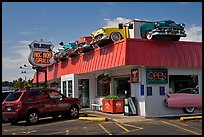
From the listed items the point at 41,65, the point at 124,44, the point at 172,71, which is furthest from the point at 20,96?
the point at 41,65

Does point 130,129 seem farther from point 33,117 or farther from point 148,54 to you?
point 33,117

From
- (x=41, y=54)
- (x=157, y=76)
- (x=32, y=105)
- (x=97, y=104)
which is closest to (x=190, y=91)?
(x=157, y=76)

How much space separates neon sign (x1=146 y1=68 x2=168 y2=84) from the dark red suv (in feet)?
15.3

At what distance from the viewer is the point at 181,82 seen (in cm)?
1762

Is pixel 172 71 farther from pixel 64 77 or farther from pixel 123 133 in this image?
pixel 64 77

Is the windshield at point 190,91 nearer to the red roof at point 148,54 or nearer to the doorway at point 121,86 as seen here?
the red roof at point 148,54

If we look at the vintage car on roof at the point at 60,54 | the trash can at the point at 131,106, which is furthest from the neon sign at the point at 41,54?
the trash can at the point at 131,106

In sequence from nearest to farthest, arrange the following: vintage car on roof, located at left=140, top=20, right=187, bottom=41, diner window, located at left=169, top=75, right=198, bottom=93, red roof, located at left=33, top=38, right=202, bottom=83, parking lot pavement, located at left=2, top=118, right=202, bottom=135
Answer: parking lot pavement, located at left=2, top=118, right=202, bottom=135 < red roof, located at left=33, top=38, right=202, bottom=83 < vintage car on roof, located at left=140, top=20, right=187, bottom=41 < diner window, located at left=169, top=75, right=198, bottom=93

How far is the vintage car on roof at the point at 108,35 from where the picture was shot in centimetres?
1780

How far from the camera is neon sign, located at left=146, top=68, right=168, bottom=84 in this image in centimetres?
1647

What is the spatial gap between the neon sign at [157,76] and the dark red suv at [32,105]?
4663mm

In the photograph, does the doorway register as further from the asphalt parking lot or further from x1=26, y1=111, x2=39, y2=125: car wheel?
x1=26, y1=111, x2=39, y2=125: car wheel

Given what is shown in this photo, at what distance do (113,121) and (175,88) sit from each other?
463cm

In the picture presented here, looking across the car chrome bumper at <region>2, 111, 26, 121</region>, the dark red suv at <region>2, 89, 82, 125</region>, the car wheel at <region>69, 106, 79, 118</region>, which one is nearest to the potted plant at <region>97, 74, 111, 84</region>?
the car wheel at <region>69, 106, 79, 118</region>
